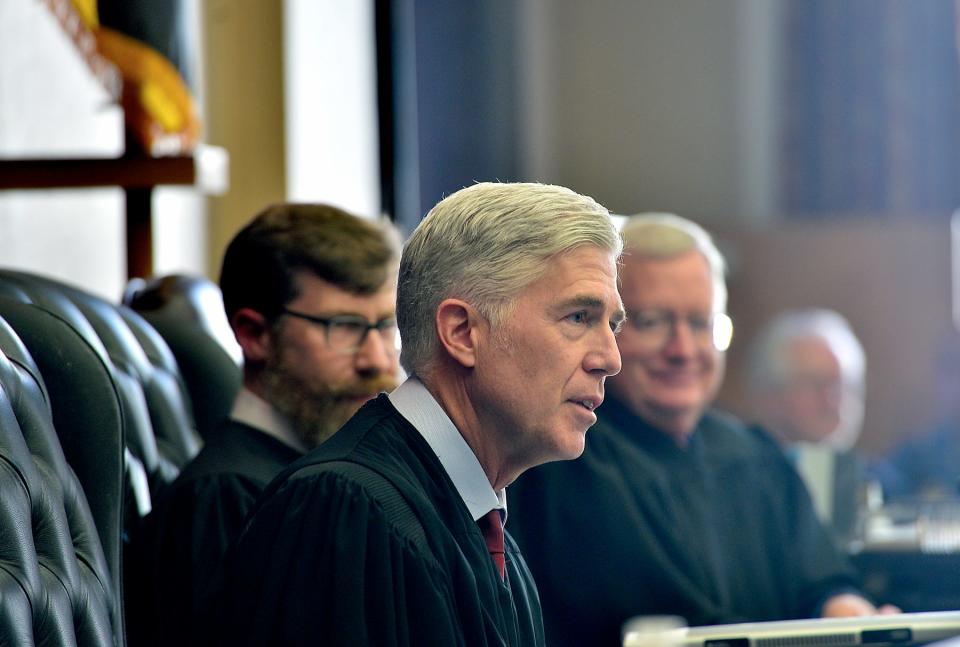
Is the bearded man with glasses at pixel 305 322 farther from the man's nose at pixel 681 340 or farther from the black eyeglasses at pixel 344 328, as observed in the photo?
the man's nose at pixel 681 340

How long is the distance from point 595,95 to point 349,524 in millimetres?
7731

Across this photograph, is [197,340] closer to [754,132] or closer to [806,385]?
[806,385]

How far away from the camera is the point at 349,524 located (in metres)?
1.13

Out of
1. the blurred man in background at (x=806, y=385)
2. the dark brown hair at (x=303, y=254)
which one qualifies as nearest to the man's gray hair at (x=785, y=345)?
the blurred man in background at (x=806, y=385)

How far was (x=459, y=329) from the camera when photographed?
50.4 inches

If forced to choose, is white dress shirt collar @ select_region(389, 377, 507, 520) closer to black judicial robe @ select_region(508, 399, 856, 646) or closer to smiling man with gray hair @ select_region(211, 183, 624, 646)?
smiling man with gray hair @ select_region(211, 183, 624, 646)

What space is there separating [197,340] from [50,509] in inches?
39.0

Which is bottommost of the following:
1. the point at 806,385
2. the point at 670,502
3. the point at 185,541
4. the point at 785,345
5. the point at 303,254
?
the point at 806,385

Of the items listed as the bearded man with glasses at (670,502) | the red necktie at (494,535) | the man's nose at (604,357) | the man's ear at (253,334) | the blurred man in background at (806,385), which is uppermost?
the man's nose at (604,357)

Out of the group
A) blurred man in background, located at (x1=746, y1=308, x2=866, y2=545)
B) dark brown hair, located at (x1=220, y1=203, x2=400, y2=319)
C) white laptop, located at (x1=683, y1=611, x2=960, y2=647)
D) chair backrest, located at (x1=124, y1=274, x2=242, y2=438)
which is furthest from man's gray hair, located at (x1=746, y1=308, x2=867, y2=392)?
white laptop, located at (x1=683, y1=611, x2=960, y2=647)

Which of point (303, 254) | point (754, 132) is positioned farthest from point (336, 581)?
point (754, 132)

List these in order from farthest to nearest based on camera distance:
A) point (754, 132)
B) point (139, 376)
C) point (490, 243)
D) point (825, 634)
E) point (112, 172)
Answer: point (754, 132), point (112, 172), point (139, 376), point (825, 634), point (490, 243)

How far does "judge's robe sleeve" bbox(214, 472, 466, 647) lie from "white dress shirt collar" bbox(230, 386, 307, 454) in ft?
1.95

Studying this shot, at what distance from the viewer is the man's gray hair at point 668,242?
2.32 metres
